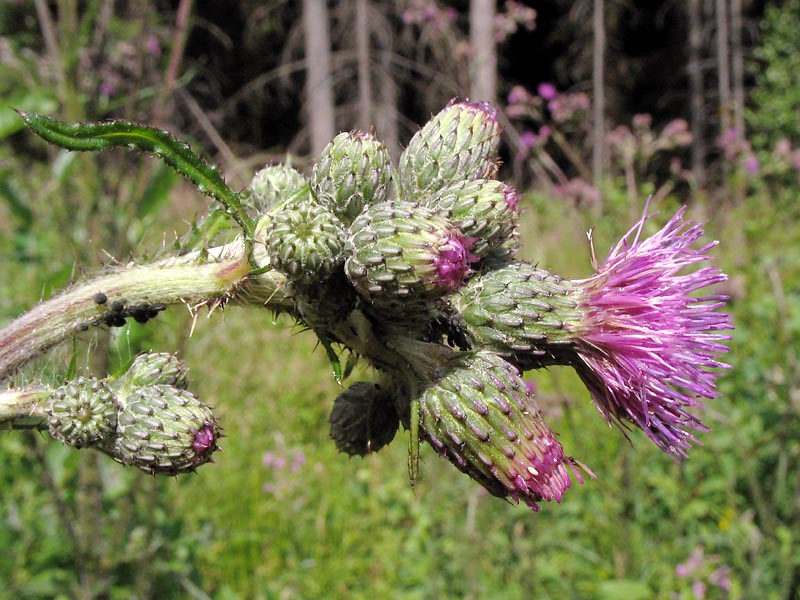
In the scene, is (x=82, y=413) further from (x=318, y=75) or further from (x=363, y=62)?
(x=318, y=75)

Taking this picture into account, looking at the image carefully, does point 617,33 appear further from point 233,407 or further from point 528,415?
point 528,415

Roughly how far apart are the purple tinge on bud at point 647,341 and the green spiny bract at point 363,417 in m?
0.44

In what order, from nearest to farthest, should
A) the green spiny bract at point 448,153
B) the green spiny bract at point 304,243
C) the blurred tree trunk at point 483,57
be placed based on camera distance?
the green spiny bract at point 304,243
the green spiny bract at point 448,153
the blurred tree trunk at point 483,57

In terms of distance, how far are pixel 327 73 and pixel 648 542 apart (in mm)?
10112

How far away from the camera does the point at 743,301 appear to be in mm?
5328

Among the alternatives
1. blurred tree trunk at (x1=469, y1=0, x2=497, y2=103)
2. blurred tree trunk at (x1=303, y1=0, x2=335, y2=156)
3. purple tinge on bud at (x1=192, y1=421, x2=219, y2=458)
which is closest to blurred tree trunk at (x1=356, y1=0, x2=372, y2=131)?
blurred tree trunk at (x1=303, y1=0, x2=335, y2=156)

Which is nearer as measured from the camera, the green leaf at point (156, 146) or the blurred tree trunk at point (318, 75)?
the green leaf at point (156, 146)

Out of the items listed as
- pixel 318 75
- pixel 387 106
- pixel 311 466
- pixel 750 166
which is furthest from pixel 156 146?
pixel 318 75

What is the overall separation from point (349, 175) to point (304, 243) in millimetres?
214

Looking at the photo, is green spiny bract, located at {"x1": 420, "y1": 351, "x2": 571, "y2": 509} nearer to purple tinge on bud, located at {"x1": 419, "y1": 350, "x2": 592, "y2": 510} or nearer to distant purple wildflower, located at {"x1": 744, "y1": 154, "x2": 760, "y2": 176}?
purple tinge on bud, located at {"x1": 419, "y1": 350, "x2": 592, "y2": 510}

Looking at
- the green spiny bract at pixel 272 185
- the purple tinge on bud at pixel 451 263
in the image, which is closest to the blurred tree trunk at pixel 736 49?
the green spiny bract at pixel 272 185

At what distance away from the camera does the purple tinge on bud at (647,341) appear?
1424 millimetres

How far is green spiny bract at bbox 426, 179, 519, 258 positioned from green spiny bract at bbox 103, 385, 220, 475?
0.62 m

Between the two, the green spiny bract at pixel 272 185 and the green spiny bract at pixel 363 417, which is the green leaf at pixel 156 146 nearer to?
the green spiny bract at pixel 272 185
